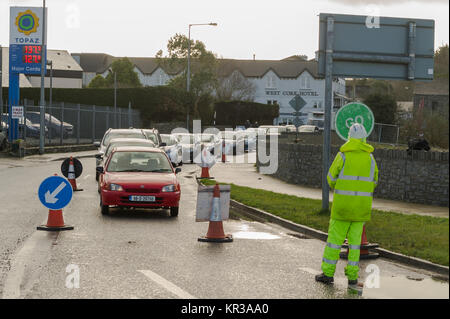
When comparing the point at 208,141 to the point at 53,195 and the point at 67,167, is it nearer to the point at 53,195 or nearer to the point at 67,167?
the point at 67,167

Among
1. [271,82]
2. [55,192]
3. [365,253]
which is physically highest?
[271,82]

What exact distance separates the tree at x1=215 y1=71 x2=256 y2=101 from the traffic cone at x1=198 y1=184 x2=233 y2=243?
276 ft

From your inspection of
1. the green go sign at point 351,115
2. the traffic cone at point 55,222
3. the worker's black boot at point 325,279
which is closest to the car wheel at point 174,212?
the traffic cone at point 55,222

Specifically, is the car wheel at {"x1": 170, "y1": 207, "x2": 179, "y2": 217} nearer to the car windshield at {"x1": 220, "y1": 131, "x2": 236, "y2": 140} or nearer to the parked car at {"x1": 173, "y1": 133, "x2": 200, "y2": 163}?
the parked car at {"x1": 173, "y1": 133, "x2": 200, "y2": 163}

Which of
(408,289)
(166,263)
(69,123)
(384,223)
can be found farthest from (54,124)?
(408,289)

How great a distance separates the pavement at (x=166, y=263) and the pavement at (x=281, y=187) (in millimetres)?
2704

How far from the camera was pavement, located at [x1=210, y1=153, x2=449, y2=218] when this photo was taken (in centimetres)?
1666

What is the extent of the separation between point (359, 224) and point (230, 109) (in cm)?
7425

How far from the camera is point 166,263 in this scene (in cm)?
948

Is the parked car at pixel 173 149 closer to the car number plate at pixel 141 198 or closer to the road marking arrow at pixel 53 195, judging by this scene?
the car number plate at pixel 141 198

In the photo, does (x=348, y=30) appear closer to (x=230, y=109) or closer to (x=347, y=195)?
(x=347, y=195)

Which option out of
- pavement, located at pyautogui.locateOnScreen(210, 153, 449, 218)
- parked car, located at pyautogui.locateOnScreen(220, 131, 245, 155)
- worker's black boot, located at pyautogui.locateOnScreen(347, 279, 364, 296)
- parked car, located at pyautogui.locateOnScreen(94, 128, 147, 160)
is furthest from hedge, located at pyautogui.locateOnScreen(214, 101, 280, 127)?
worker's black boot, located at pyautogui.locateOnScreen(347, 279, 364, 296)

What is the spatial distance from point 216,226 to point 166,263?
2.36 meters
